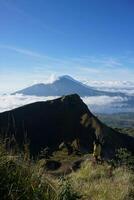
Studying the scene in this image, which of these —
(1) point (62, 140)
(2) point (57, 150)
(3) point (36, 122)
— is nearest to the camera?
(2) point (57, 150)

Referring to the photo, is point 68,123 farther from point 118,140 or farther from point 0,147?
point 0,147

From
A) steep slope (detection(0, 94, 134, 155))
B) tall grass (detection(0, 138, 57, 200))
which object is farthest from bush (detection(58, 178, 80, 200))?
steep slope (detection(0, 94, 134, 155))

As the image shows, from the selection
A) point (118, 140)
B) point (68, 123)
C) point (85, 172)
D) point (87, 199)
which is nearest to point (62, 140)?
point (68, 123)

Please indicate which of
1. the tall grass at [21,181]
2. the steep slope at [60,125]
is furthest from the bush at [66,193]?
the steep slope at [60,125]

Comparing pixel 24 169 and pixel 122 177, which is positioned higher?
pixel 24 169

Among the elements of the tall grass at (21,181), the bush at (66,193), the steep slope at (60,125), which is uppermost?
the tall grass at (21,181)

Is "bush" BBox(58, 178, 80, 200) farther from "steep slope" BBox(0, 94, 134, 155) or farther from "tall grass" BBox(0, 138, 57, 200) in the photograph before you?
"steep slope" BBox(0, 94, 134, 155)

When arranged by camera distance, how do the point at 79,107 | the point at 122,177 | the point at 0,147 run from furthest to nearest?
the point at 79,107, the point at 122,177, the point at 0,147

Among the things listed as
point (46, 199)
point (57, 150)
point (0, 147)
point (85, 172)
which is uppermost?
point (0, 147)

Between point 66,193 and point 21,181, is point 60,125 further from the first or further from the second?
point 21,181

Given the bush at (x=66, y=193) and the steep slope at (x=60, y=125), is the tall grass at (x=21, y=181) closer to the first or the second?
the bush at (x=66, y=193)
